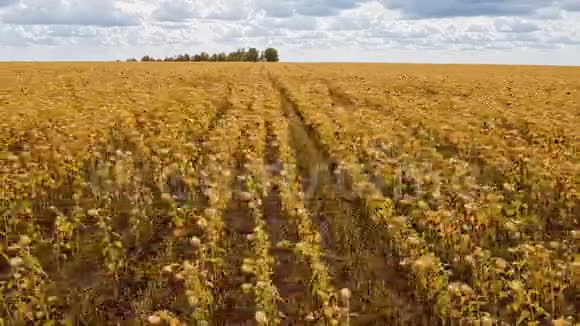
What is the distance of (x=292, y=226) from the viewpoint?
8406mm

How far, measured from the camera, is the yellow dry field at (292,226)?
598 centimetres

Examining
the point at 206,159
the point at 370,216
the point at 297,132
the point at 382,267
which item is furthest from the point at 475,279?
the point at 297,132

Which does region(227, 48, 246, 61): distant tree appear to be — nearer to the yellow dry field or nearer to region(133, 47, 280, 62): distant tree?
region(133, 47, 280, 62): distant tree

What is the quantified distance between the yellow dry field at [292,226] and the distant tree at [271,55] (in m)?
116

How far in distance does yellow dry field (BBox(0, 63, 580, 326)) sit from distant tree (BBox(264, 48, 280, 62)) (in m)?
116

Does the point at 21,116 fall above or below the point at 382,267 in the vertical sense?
above

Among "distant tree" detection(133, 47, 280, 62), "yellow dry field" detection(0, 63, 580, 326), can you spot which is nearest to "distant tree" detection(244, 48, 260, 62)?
"distant tree" detection(133, 47, 280, 62)

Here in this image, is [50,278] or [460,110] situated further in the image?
[460,110]

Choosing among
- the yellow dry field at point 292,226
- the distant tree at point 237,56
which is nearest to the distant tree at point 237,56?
the distant tree at point 237,56

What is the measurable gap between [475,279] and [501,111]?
47.5ft

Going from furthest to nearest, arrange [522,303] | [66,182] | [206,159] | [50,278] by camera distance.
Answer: [206,159] < [66,182] < [50,278] < [522,303]

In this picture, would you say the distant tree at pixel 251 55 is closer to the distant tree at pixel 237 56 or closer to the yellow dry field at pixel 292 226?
the distant tree at pixel 237 56

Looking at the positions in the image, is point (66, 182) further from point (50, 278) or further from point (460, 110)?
point (460, 110)

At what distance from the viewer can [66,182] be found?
10.7 m
